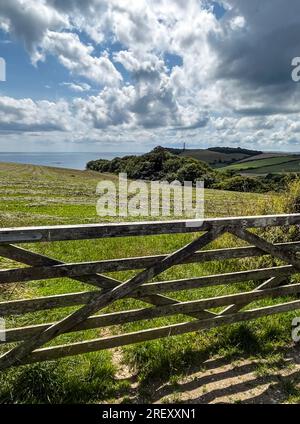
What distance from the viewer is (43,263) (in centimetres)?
418

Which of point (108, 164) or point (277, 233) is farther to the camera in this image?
point (108, 164)

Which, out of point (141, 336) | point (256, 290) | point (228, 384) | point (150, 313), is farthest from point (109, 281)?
point (256, 290)

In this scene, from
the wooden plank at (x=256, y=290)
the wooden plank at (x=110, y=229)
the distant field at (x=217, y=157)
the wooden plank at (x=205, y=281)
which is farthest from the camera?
the distant field at (x=217, y=157)

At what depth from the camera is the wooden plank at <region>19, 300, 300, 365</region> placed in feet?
15.0

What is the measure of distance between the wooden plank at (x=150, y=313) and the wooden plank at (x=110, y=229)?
4.35 feet

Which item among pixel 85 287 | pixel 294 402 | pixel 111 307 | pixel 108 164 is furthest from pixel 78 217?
pixel 108 164

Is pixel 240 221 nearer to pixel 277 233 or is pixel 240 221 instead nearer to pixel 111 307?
pixel 111 307

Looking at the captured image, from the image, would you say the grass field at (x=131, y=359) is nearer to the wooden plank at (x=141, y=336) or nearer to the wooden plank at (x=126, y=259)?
the wooden plank at (x=141, y=336)

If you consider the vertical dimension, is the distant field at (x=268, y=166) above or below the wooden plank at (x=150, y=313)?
above

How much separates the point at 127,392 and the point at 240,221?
3.04m

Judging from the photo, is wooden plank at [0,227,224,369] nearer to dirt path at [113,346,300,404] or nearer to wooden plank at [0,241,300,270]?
wooden plank at [0,241,300,270]

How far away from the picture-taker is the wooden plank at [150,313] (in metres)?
4.47

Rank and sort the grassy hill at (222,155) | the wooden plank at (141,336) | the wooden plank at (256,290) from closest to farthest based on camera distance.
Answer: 1. the wooden plank at (141,336)
2. the wooden plank at (256,290)
3. the grassy hill at (222,155)

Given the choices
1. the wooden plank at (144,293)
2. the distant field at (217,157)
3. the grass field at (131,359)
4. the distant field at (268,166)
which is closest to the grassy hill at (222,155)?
the distant field at (217,157)
